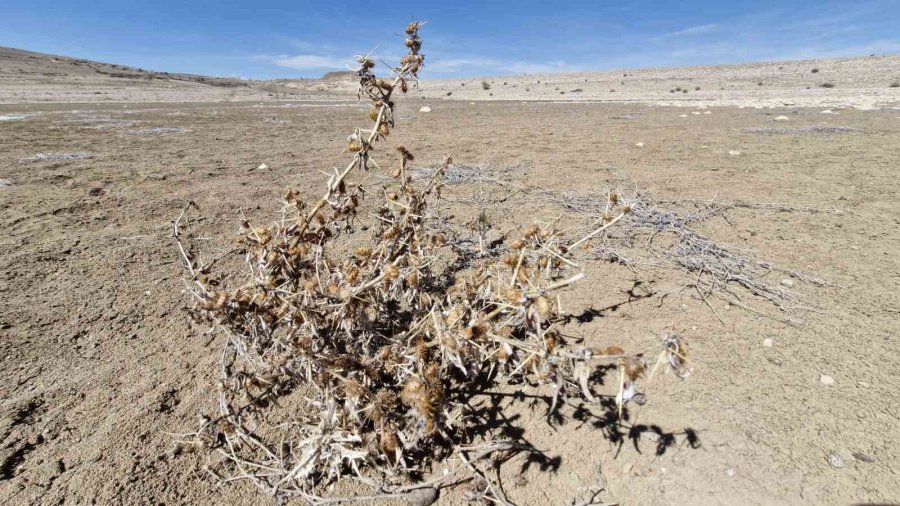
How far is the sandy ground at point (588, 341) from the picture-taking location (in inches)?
60.1

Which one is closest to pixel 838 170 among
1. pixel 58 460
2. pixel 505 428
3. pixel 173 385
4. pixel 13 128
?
pixel 505 428

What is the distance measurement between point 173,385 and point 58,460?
0.45 m

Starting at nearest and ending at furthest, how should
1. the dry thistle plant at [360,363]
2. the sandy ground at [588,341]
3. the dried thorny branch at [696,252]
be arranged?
the dry thistle plant at [360,363]
the sandy ground at [588,341]
the dried thorny branch at [696,252]

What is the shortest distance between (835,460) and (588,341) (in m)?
0.96

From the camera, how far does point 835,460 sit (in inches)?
58.8

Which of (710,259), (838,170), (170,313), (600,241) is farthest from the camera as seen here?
(838,170)

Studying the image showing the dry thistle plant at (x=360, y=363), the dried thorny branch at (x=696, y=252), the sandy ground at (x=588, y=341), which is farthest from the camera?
the dried thorny branch at (x=696, y=252)

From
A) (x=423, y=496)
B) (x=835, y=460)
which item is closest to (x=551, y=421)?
(x=423, y=496)

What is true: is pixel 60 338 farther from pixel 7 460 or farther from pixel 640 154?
pixel 640 154

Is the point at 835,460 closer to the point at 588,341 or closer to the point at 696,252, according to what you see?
the point at 588,341

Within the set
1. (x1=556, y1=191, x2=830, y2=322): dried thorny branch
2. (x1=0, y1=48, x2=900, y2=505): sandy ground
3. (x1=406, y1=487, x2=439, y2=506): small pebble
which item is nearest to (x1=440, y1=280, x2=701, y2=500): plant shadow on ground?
(x1=0, y1=48, x2=900, y2=505): sandy ground

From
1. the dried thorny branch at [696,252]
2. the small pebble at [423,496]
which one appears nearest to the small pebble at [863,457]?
the dried thorny branch at [696,252]

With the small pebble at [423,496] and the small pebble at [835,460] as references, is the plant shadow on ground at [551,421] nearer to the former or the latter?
the small pebble at [423,496]

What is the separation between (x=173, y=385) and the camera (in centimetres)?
201
